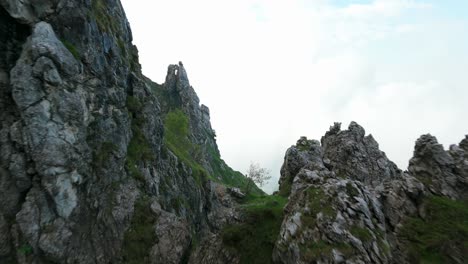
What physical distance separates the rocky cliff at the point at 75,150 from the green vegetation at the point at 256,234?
2.61 meters

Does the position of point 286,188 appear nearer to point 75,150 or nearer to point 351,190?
point 351,190

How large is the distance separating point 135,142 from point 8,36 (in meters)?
24.2

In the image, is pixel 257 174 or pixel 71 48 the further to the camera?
pixel 257 174

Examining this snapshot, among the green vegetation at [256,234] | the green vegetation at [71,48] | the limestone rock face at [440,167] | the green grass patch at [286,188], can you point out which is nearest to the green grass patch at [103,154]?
the green vegetation at [71,48]

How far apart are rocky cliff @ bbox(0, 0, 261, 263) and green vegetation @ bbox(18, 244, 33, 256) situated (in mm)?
108

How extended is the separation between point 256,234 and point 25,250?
93.6 ft

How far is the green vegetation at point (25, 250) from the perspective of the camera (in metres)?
31.4

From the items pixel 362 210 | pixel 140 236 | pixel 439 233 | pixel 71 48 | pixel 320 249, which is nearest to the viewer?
pixel 439 233

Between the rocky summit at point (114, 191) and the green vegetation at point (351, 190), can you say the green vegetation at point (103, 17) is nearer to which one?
the rocky summit at point (114, 191)

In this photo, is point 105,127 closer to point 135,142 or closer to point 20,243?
point 135,142

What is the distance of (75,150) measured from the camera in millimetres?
37750

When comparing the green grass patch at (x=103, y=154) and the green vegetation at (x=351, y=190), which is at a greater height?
the green vegetation at (x=351, y=190)

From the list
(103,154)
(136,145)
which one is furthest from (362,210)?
(136,145)

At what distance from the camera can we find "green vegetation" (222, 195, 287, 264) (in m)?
38.0
